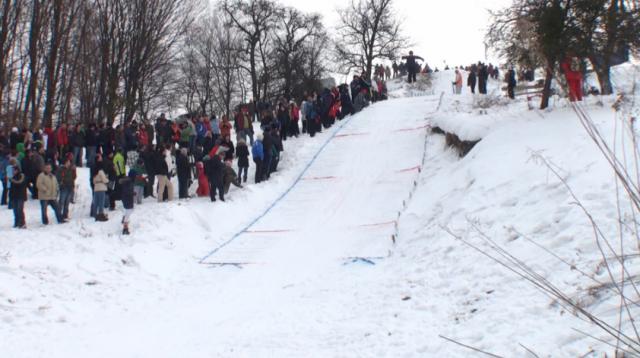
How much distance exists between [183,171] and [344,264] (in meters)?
7.01

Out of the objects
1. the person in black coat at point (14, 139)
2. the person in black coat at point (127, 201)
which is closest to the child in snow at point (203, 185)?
the person in black coat at point (127, 201)

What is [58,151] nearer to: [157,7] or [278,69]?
[157,7]

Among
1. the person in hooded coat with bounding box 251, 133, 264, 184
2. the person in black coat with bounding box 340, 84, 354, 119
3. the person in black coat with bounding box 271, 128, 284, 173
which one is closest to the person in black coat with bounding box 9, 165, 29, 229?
the person in hooded coat with bounding box 251, 133, 264, 184

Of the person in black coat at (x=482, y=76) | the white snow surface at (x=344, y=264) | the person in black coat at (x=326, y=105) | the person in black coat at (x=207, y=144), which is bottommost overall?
the white snow surface at (x=344, y=264)

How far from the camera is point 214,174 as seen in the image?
14.8 m

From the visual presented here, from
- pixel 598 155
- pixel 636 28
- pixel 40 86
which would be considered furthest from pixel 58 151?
pixel 636 28

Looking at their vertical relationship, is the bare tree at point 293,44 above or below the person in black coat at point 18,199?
above

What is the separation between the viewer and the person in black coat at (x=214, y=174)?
1473 cm

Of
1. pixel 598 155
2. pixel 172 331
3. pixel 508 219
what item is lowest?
pixel 172 331

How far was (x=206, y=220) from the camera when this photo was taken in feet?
44.6

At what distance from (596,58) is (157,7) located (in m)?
18.6

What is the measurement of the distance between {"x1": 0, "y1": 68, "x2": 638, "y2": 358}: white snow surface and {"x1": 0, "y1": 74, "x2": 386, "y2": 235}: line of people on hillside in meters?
0.71

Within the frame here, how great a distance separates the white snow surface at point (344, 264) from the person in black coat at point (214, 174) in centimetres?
44

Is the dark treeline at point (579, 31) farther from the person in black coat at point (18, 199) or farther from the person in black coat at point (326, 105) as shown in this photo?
the person in black coat at point (18, 199)
